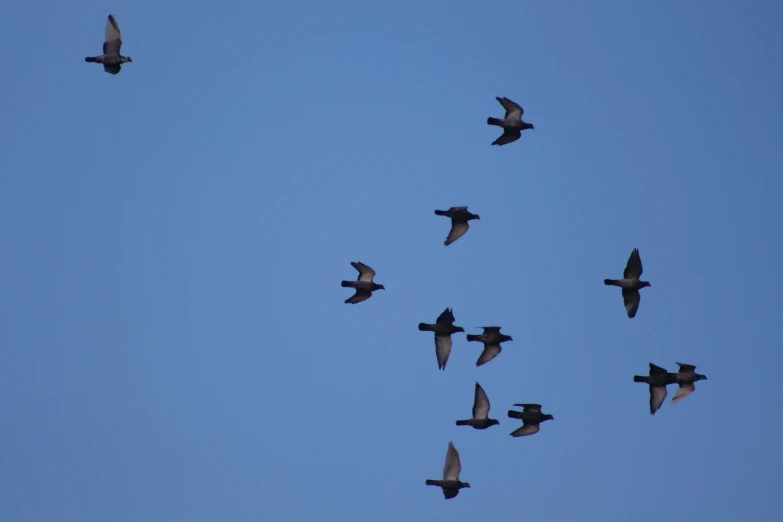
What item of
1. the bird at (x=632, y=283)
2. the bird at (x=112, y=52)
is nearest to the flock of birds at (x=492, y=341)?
the bird at (x=632, y=283)

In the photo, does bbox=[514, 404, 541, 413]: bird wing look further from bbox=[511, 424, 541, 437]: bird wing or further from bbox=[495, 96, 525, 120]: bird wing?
bbox=[495, 96, 525, 120]: bird wing

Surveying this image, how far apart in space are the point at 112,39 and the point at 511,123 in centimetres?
1576

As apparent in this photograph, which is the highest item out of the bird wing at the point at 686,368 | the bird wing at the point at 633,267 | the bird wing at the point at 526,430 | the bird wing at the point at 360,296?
the bird wing at the point at 633,267

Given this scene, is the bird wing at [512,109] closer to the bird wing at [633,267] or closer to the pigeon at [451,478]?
the bird wing at [633,267]

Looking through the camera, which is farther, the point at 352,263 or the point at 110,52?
the point at 352,263

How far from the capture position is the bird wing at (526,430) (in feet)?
207

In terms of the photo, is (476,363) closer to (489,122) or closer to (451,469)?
(451,469)

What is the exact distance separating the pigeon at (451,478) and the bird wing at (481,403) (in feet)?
6.39

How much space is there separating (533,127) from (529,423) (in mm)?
11902

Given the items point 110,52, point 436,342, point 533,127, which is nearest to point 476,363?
point 436,342

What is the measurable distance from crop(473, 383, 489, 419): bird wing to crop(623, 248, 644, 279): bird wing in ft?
24.5

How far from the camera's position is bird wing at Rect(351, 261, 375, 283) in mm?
64375

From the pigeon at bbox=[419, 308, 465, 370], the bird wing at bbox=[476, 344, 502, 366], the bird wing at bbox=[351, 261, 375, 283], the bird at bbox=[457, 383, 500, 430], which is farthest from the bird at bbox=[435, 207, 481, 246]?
the bird at bbox=[457, 383, 500, 430]

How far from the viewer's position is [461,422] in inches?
2486
